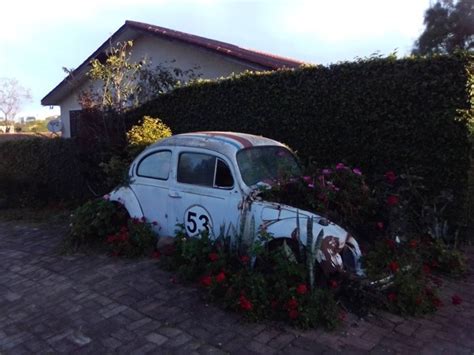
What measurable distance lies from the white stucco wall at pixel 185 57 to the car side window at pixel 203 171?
5.95 m

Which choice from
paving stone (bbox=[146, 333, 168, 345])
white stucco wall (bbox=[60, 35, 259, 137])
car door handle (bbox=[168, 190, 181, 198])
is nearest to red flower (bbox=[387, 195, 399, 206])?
car door handle (bbox=[168, 190, 181, 198])

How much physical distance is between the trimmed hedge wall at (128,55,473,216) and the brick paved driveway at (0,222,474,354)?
1694 millimetres

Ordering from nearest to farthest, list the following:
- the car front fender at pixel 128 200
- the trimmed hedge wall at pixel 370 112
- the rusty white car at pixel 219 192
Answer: the rusty white car at pixel 219 192 < the trimmed hedge wall at pixel 370 112 < the car front fender at pixel 128 200

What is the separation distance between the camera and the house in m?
11.3

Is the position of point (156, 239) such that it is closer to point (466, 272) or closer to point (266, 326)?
point (266, 326)

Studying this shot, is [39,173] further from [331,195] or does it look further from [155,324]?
[331,195]

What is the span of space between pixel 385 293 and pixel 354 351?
3.03 feet

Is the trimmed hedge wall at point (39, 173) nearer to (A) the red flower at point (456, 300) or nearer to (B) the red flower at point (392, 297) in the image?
(B) the red flower at point (392, 297)

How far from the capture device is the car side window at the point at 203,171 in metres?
5.09

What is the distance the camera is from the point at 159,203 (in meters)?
5.75

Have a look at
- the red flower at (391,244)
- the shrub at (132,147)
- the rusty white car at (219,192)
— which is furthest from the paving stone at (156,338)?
the shrub at (132,147)

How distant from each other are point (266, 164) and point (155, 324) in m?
Result: 2.35

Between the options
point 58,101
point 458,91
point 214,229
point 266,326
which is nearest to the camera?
point 266,326

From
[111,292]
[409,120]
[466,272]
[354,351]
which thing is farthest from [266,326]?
[409,120]
